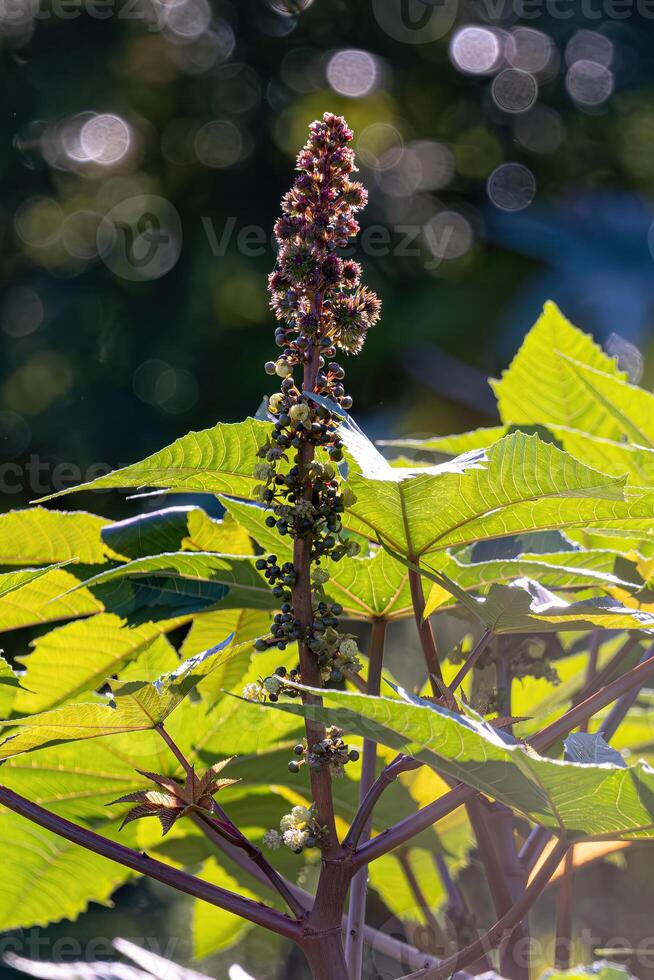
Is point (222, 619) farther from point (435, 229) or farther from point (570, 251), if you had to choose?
point (435, 229)

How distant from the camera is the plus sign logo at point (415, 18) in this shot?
8.46 feet

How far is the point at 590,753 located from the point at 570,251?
2.11 m

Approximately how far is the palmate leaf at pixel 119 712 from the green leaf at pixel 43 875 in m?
0.11

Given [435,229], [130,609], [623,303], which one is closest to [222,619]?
[130,609]

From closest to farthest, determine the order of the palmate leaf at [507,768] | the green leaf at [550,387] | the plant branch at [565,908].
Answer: the palmate leaf at [507,768] < the plant branch at [565,908] < the green leaf at [550,387]

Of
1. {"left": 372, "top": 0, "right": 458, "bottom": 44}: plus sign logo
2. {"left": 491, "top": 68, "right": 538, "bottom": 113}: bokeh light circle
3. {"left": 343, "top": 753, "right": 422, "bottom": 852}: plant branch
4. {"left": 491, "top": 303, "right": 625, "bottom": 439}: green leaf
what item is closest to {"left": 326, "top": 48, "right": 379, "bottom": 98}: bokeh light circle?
{"left": 372, "top": 0, "right": 458, "bottom": 44}: plus sign logo

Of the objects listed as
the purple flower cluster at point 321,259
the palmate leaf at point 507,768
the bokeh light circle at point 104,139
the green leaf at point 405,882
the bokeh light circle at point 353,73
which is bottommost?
the green leaf at point 405,882

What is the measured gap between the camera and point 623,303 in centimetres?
180

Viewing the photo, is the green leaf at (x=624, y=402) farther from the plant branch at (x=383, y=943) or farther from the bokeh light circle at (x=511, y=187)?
Result: the bokeh light circle at (x=511, y=187)

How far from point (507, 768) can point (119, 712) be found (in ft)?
0.33

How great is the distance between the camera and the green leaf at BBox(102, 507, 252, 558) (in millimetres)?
307

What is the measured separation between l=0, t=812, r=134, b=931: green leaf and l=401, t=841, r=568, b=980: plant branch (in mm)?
167

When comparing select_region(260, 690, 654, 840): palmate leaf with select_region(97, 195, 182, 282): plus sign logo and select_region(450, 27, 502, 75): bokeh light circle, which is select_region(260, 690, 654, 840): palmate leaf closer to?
select_region(97, 195, 182, 282): plus sign logo

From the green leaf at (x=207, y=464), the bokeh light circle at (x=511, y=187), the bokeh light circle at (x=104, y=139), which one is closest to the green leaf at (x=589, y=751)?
the green leaf at (x=207, y=464)
